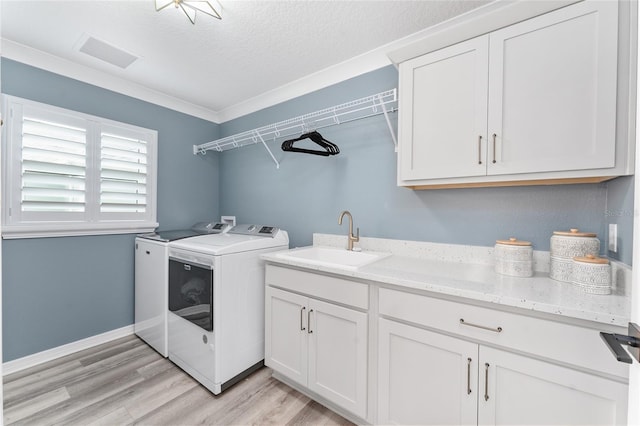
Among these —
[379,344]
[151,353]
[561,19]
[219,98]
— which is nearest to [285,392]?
[379,344]

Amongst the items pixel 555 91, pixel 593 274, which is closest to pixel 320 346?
pixel 593 274

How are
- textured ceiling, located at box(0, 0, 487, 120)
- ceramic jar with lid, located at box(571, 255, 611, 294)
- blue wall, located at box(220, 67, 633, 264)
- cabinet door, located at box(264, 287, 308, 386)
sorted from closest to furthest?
1. ceramic jar with lid, located at box(571, 255, 611, 294)
2. blue wall, located at box(220, 67, 633, 264)
3. textured ceiling, located at box(0, 0, 487, 120)
4. cabinet door, located at box(264, 287, 308, 386)

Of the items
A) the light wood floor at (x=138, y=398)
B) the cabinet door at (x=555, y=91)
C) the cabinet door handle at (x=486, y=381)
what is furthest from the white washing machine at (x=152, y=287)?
the cabinet door at (x=555, y=91)

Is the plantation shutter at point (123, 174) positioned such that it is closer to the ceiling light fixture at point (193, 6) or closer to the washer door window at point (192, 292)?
the washer door window at point (192, 292)

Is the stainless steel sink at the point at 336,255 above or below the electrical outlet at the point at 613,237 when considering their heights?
below

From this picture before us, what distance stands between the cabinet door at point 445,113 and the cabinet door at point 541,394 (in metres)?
0.89

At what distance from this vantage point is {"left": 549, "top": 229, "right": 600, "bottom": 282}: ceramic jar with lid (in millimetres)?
1274

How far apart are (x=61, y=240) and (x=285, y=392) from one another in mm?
2130

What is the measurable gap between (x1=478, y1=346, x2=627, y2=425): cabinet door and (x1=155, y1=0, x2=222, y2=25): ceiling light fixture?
2.22m

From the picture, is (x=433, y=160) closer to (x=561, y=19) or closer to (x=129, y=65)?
(x=561, y=19)

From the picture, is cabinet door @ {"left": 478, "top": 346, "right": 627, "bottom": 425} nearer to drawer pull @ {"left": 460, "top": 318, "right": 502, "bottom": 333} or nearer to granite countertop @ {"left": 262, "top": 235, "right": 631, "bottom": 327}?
drawer pull @ {"left": 460, "top": 318, "right": 502, "bottom": 333}

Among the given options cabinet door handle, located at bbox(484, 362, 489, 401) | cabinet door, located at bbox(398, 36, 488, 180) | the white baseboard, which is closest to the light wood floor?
the white baseboard

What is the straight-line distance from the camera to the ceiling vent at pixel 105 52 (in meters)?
1.98

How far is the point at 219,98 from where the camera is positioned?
2949 millimetres
